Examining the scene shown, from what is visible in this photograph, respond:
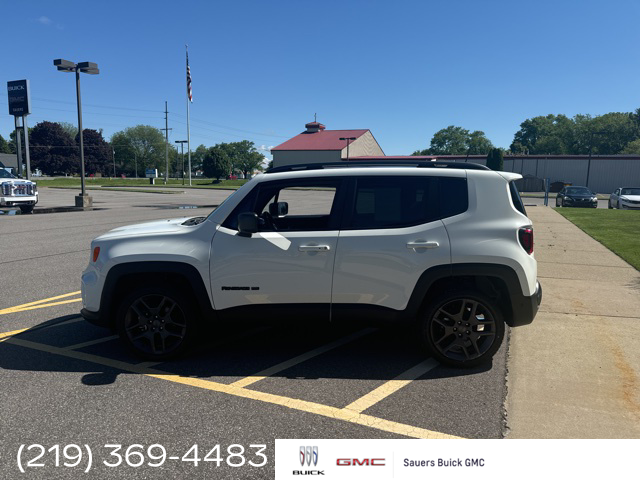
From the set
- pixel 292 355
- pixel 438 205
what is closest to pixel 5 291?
pixel 292 355

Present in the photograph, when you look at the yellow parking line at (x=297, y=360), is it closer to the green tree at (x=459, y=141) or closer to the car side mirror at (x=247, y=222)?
the car side mirror at (x=247, y=222)

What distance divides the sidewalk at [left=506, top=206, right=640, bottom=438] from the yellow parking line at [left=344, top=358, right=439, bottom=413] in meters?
0.71

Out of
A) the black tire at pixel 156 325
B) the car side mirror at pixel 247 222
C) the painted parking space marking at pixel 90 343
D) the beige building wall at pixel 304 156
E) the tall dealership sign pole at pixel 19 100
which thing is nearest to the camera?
the car side mirror at pixel 247 222

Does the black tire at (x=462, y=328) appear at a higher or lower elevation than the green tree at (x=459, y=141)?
lower

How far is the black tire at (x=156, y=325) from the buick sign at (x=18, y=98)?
114 feet

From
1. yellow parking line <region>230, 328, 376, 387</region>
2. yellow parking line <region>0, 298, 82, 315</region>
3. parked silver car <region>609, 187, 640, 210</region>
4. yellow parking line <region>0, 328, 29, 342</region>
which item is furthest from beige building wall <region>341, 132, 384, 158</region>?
yellow parking line <region>0, 328, 29, 342</region>

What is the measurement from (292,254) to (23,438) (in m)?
2.29

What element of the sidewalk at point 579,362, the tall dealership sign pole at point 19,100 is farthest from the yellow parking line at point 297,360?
the tall dealership sign pole at point 19,100

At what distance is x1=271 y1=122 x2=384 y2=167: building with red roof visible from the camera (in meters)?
76.3

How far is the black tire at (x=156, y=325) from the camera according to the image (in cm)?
432

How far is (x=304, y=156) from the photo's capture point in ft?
258

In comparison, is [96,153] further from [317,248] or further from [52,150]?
[317,248]

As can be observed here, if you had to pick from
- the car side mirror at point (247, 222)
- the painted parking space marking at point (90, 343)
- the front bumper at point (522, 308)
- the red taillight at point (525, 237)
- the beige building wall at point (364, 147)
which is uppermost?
the beige building wall at point (364, 147)

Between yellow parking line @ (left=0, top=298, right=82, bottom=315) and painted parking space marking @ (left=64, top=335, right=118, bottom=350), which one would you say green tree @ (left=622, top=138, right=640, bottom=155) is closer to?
yellow parking line @ (left=0, top=298, right=82, bottom=315)
